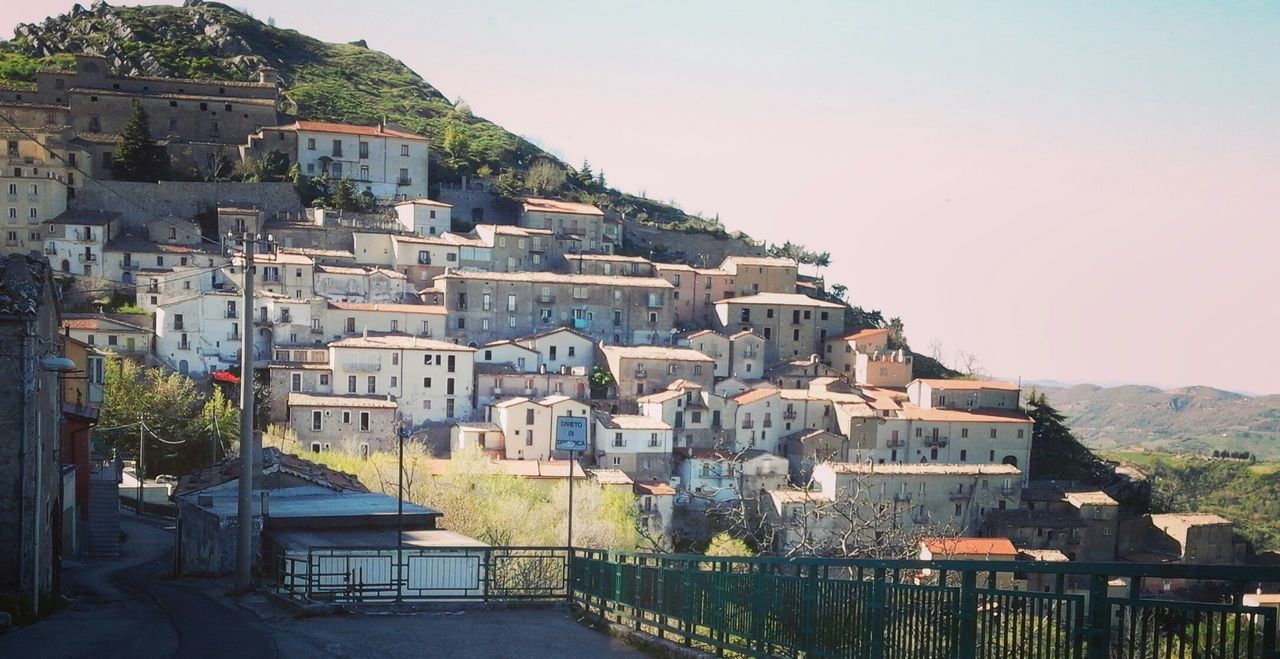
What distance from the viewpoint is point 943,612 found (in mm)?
7863

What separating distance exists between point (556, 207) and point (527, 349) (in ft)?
57.6

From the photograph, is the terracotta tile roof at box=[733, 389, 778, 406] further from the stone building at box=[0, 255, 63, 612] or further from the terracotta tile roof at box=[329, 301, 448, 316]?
the stone building at box=[0, 255, 63, 612]

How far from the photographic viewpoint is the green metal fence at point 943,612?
20.4 feet

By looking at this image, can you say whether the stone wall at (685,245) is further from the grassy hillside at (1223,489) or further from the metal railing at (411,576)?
the metal railing at (411,576)

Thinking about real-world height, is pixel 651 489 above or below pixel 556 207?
below

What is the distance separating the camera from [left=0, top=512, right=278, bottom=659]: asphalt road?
12.4 m

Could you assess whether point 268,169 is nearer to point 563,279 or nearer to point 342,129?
point 342,129

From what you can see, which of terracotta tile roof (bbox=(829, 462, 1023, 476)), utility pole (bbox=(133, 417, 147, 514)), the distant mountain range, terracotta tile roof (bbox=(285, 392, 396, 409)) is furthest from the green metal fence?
the distant mountain range

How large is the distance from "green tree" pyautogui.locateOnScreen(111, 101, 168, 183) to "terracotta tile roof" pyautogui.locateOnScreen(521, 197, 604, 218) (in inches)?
796

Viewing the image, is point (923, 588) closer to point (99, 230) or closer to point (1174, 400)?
point (99, 230)

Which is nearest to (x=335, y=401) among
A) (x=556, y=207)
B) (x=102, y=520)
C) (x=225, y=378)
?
(x=225, y=378)

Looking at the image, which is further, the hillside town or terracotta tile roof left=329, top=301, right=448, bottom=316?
terracotta tile roof left=329, top=301, right=448, bottom=316

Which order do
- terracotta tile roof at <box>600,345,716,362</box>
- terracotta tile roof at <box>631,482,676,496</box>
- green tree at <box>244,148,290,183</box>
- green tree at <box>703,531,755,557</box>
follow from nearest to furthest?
green tree at <box>703,531,755,557</box> < terracotta tile roof at <box>631,482,676,496</box> < terracotta tile roof at <box>600,345,716,362</box> < green tree at <box>244,148,290,183</box>

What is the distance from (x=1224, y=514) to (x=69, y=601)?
248ft
